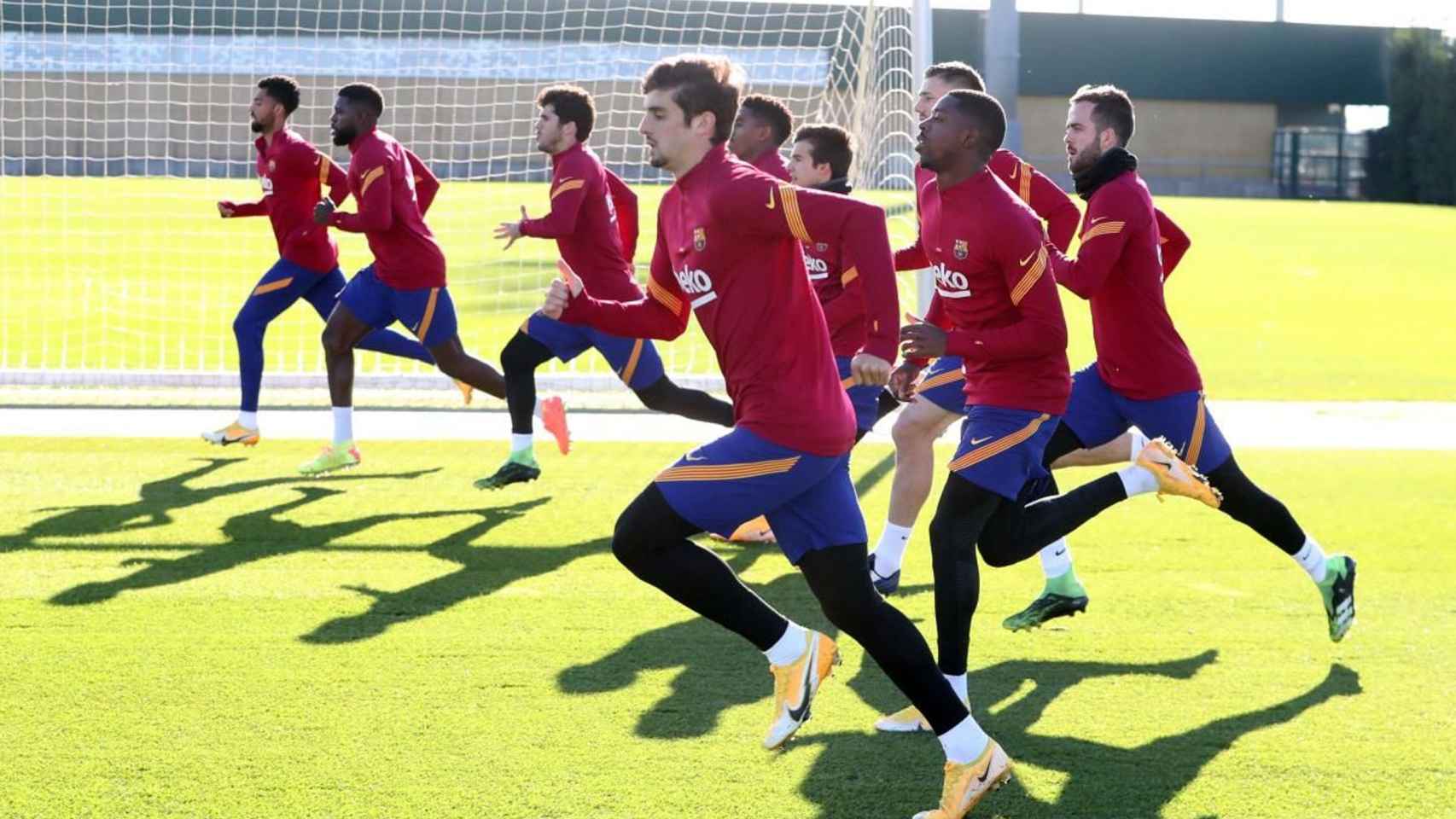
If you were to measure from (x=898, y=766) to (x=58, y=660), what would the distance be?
2.90m

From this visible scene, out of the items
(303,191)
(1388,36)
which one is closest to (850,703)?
(303,191)

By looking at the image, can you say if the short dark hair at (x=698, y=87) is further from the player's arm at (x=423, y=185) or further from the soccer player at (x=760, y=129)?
the player's arm at (x=423, y=185)

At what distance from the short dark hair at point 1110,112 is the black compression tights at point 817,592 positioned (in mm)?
2107

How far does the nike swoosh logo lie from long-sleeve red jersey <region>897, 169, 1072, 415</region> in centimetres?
93

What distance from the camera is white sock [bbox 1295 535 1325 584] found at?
608 centimetres

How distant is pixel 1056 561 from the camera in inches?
244

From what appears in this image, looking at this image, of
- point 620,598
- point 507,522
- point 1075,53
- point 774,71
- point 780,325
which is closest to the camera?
point 780,325

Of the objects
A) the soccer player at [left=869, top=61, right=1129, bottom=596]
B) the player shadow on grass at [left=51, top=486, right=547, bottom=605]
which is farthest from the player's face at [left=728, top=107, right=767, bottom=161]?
the player shadow on grass at [left=51, top=486, right=547, bottom=605]

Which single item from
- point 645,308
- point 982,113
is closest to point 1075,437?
point 982,113

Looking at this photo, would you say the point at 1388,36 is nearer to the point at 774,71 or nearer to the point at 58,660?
the point at 774,71

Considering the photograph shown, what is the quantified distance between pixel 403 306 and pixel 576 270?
118cm

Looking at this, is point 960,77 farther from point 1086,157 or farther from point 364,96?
point 364,96

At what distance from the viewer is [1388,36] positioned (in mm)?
62406

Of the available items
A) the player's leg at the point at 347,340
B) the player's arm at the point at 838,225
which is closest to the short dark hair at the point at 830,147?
the player's arm at the point at 838,225
